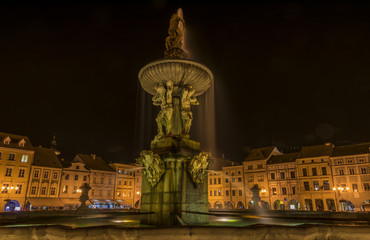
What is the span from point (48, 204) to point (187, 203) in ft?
134

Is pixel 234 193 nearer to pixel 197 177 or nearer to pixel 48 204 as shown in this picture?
pixel 48 204

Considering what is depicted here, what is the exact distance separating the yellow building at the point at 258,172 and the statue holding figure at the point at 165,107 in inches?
1778

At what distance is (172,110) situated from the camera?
10289 mm

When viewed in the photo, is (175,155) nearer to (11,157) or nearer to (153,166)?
(153,166)

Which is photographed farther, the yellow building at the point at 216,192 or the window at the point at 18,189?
the yellow building at the point at 216,192

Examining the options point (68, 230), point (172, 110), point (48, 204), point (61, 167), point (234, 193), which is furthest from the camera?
point (234, 193)

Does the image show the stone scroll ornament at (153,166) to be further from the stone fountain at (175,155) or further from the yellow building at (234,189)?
the yellow building at (234,189)

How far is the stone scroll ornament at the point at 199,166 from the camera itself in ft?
30.1

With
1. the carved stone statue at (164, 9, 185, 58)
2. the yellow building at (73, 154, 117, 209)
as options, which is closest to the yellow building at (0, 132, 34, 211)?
the yellow building at (73, 154, 117, 209)

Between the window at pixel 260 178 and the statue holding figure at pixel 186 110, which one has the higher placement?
the window at pixel 260 178

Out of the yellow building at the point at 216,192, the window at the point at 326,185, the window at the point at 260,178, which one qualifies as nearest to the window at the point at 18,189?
the yellow building at the point at 216,192

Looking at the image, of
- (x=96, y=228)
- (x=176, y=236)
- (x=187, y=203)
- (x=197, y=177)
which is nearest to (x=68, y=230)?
(x=96, y=228)

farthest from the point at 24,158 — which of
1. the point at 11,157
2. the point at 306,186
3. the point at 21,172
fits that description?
the point at 306,186

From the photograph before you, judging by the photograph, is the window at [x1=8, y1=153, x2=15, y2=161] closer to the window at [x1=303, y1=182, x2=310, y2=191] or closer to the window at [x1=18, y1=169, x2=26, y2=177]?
the window at [x1=18, y1=169, x2=26, y2=177]
